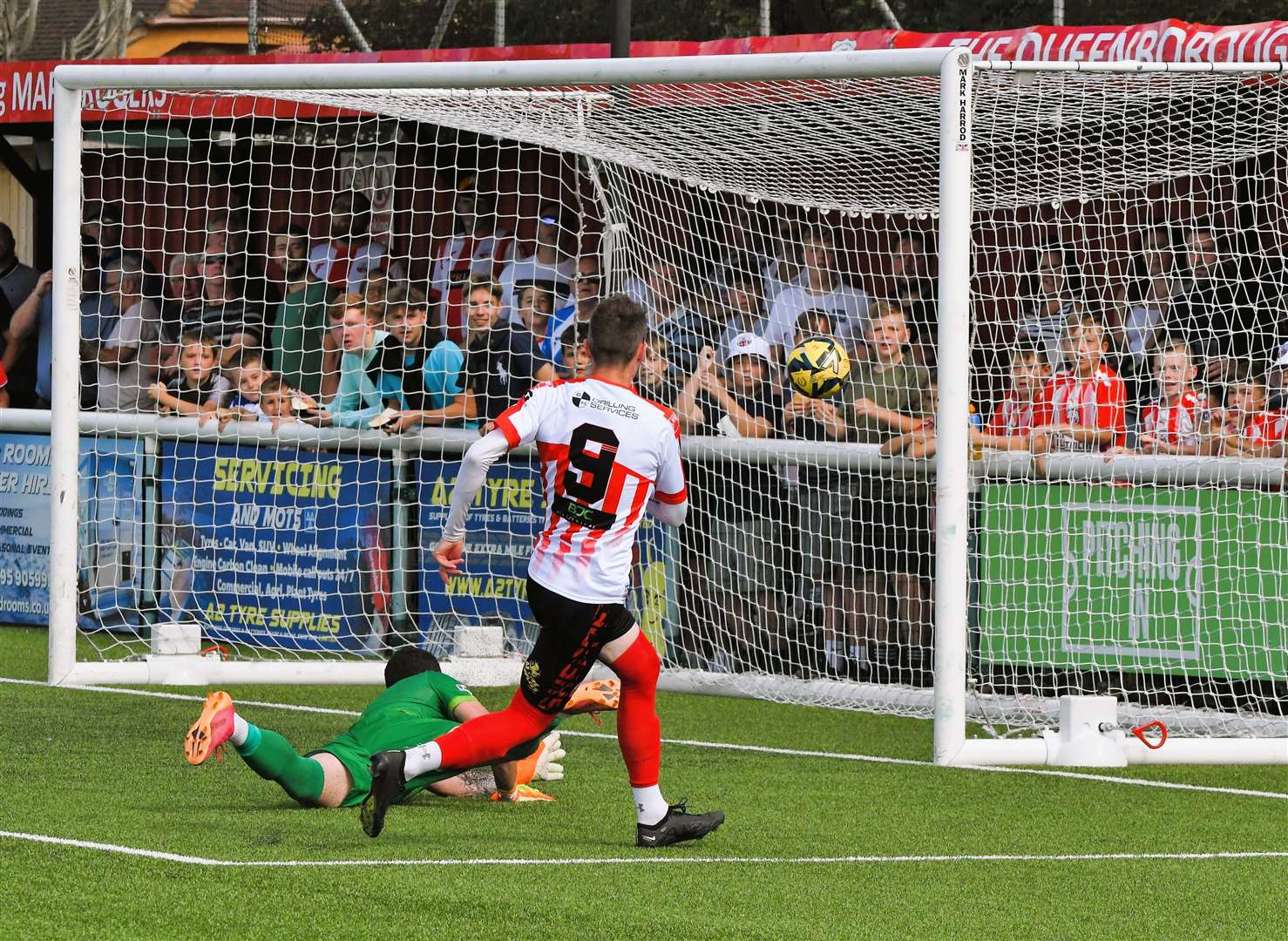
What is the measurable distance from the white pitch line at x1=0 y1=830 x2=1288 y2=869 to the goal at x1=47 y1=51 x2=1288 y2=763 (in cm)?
189

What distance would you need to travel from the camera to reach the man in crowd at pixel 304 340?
12.9 meters

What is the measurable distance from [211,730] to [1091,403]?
5522 mm

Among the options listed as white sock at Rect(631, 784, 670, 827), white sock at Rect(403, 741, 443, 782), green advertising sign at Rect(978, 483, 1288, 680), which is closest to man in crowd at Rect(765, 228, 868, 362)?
green advertising sign at Rect(978, 483, 1288, 680)

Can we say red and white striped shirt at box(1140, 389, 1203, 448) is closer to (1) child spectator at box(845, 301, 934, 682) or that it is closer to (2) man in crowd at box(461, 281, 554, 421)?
(1) child spectator at box(845, 301, 934, 682)

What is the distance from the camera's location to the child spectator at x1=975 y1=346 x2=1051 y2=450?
10289 millimetres

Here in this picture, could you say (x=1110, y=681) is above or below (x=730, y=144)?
below

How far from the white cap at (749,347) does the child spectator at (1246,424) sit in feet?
8.54

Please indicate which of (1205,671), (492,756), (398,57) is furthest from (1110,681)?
(398,57)

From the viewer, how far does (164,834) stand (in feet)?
21.7

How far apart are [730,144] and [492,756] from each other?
15.9 ft

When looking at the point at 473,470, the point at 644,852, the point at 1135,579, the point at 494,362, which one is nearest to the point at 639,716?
the point at 644,852

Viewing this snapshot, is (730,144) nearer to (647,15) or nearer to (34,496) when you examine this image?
(647,15)

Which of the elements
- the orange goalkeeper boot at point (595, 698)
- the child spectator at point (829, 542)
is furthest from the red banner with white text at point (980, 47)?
the orange goalkeeper boot at point (595, 698)

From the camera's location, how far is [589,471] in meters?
6.65
